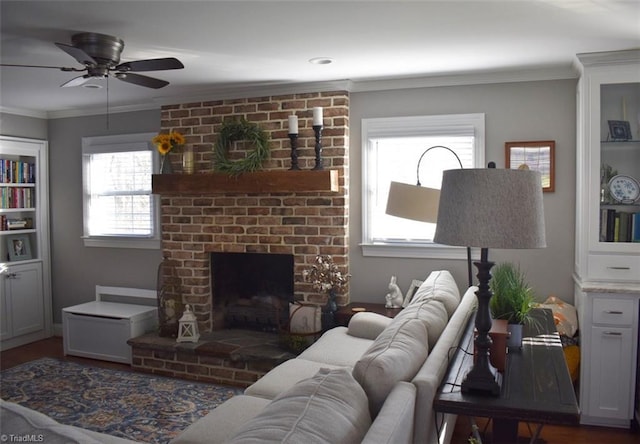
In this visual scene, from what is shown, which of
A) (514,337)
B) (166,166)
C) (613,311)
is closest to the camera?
(514,337)

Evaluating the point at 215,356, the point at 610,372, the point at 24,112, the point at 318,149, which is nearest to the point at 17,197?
the point at 24,112

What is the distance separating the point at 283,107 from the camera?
175 inches

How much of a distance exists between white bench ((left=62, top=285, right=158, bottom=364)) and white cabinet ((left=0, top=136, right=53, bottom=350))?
760 mm

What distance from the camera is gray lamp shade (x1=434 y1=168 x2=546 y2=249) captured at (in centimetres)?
173

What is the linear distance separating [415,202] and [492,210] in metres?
1.18

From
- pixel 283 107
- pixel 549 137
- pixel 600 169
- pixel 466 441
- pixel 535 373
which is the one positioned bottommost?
pixel 466 441

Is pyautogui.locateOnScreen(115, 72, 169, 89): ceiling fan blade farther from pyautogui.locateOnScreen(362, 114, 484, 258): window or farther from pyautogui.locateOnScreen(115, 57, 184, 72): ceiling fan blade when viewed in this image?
pyautogui.locateOnScreen(362, 114, 484, 258): window

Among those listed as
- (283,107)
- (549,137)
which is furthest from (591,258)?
(283,107)

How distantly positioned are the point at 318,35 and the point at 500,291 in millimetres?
1736

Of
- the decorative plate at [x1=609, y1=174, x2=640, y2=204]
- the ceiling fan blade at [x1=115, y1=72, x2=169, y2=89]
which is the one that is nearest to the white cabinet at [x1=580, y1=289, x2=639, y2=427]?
the decorative plate at [x1=609, y1=174, x2=640, y2=204]

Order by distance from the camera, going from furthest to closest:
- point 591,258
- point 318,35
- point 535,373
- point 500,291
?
point 591,258 < point 318,35 < point 500,291 < point 535,373

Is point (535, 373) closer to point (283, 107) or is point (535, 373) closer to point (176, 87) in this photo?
point (283, 107)

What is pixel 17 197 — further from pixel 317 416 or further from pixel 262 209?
pixel 317 416

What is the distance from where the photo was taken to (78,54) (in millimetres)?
2674
